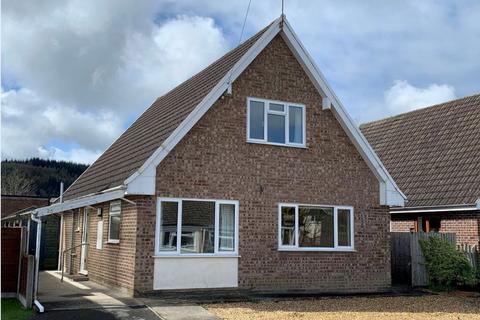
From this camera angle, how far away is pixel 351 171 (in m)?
17.8

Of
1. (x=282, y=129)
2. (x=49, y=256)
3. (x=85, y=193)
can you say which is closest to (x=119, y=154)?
(x=85, y=193)

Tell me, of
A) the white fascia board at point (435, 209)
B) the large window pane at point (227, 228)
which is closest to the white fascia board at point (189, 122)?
the large window pane at point (227, 228)

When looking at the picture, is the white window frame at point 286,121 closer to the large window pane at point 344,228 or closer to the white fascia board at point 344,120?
the white fascia board at point 344,120

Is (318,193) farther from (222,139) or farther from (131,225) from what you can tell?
(131,225)

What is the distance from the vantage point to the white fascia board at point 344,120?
17.1 metres

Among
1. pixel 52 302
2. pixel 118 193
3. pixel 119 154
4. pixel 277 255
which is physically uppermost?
pixel 119 154

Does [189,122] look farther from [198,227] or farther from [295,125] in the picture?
[295,125]

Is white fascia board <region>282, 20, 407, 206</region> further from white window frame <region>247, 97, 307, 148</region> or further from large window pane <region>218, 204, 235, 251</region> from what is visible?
large window pane <region>218, 204, 235, 251</region>

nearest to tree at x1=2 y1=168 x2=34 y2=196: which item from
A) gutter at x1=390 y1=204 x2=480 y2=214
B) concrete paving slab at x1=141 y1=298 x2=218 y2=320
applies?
gutter at x1=390 y1=204 x2=480 y2=214

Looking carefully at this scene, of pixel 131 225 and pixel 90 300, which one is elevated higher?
pixel 131 225

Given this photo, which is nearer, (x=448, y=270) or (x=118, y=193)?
(x=118, y=193)

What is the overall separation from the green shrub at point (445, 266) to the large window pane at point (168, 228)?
8.68 metres

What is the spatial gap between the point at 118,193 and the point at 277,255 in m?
4.94

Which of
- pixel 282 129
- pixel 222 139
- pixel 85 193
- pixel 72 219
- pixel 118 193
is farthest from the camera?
pixel 72 219
